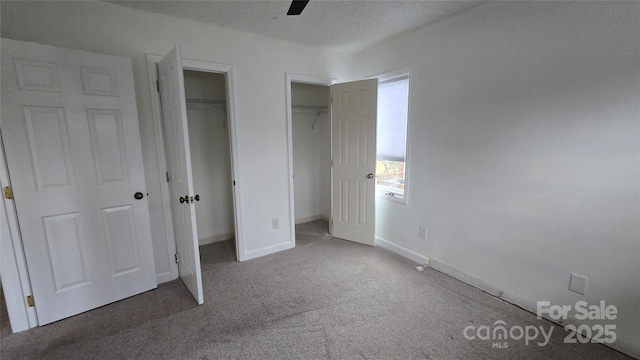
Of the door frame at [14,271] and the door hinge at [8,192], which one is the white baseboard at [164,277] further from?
the door hinge at [8,192]

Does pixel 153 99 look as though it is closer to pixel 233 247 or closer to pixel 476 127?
pixel 233 247

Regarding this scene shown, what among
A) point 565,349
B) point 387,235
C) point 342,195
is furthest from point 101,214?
point 565,349

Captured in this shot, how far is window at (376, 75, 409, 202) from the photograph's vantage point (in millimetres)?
3135

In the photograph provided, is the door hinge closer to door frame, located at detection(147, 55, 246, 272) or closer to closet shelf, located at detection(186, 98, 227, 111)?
door frame, located at detection(147, 55, 246, 272)

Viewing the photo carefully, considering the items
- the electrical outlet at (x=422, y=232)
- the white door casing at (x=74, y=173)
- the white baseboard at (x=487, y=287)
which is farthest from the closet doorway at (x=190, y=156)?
the electrical outlet at (x=422, y=232)

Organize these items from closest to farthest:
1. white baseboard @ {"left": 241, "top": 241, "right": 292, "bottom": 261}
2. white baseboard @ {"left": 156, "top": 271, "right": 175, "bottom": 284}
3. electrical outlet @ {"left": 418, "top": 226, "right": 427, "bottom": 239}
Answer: white baseboard @ {"left": 156, "top": 271, "right": 175, "bottom": 284}, electrical outlet @ {"left": 418, "top": 226, "right": 427, "bottom": 239}, white baseboard @ {"left": 241, "top": 241, "right": 292, "bottom": 261}

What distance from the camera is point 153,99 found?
2.41m

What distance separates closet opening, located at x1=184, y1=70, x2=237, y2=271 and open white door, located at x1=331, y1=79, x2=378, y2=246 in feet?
4.57

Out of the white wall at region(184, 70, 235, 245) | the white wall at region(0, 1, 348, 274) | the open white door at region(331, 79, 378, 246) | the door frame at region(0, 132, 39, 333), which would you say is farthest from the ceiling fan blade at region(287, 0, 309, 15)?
the door frame at region(0, 132, 39, 333)

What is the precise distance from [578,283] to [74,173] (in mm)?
3820

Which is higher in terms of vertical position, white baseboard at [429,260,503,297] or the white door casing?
the white door casing

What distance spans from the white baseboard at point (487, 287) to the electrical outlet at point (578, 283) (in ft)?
0.76

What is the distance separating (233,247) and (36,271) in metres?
1.80

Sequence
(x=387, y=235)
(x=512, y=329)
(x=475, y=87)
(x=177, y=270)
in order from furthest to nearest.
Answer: (x=387, y=235)
(x=177, y=270)
(x=475, y=87)
(x=512, y=329)
